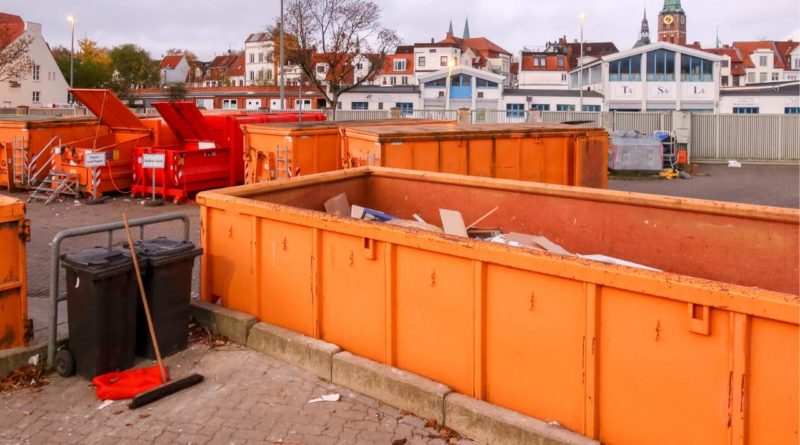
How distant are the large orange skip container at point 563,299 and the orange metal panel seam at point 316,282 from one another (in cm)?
1

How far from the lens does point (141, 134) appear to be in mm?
19719

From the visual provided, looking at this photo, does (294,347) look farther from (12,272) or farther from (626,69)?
(626,69)

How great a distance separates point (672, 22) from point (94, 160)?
140 meters

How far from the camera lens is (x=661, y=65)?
53.0 metres

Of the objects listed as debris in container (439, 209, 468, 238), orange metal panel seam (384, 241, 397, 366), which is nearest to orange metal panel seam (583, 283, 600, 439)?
orange metal panel seam (384, 241, 397, 366)

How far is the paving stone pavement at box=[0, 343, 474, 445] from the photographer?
485cm

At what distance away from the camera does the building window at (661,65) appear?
173ft

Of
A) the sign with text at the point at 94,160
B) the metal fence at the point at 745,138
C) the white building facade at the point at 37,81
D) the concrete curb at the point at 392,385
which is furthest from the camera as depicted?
the white building facade at the point at 37,81

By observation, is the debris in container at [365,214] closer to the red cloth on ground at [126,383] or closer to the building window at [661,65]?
the red cloth on ground at [126,383]

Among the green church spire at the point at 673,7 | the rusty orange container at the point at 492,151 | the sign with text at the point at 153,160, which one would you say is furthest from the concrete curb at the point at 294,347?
the green church spire at the point at 673,7

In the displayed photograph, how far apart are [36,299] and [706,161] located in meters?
30.4

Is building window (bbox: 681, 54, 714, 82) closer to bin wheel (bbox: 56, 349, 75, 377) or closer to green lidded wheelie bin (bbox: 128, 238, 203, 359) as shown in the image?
green lidded wheelie bin (bbox: 128, 238, 203, 359)

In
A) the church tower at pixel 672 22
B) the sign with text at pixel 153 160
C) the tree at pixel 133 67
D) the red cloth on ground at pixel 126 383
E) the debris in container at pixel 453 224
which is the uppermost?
the church tower at pixel 672 22

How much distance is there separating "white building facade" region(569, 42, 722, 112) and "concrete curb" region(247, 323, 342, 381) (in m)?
49.6
